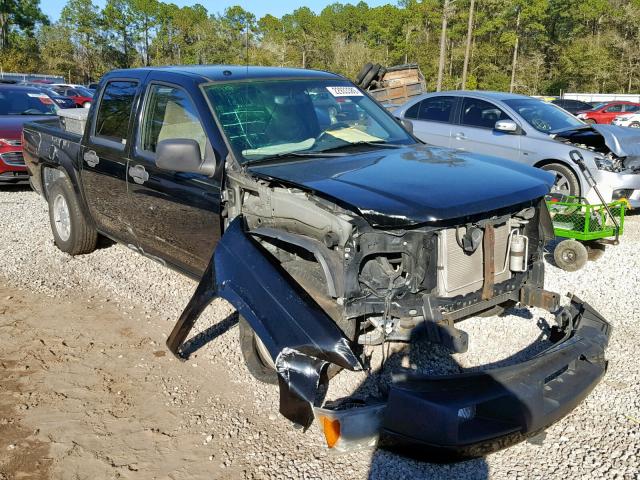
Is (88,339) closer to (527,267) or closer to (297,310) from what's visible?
(297,310)

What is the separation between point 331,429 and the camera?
2.62 metres

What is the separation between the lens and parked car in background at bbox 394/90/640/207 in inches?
300

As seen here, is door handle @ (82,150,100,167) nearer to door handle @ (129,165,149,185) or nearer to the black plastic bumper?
door handle @ (129,165,149,185)

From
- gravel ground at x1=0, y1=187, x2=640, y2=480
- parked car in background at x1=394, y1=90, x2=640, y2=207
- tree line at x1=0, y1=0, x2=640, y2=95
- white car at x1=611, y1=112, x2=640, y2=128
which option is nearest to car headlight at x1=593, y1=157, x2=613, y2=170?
parked car in background at x1=394, y1=90, x2=640, y2=207

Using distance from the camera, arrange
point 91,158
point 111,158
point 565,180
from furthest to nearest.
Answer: point 565,180 → point 91,158 → point 111,158

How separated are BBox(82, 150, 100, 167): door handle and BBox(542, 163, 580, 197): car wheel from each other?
19.0ft

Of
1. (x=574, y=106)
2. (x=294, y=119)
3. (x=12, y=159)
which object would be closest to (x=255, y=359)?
(x=294, y=119)

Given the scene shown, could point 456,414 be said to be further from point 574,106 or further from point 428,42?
point 428,42

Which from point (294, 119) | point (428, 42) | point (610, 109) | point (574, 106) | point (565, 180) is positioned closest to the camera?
point (294, 119)

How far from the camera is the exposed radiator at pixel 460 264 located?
3150mm

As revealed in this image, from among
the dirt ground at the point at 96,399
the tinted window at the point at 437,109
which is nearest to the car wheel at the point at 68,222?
the dirt ground at the point at 96,399

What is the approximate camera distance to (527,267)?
369cm

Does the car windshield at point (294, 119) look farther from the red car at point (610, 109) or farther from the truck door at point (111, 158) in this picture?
the red car at point (610, 109)

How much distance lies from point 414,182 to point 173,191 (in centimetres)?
192
